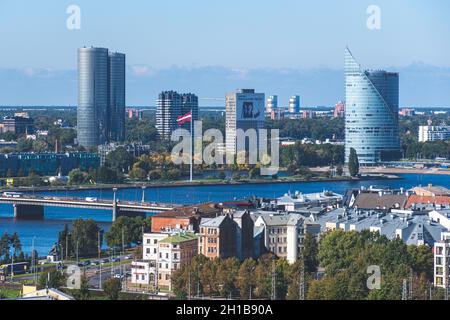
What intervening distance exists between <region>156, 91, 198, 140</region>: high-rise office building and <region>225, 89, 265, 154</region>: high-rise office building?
148 centimetres

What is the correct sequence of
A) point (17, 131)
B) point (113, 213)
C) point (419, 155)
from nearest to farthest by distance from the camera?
point (113, 213) < point (419, 155) < point (17, 131)

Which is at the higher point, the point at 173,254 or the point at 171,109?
the point at 171,109

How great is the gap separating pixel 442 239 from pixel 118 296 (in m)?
2.48

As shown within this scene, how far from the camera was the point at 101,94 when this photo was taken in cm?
3512

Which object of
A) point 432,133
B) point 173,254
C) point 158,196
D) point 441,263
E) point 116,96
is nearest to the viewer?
point 441,263

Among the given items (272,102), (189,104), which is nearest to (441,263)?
(189,104)

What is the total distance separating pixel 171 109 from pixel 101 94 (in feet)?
6.45

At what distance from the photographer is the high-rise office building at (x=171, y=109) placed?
1361 inches

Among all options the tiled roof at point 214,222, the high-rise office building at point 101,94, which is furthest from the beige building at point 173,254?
the high-rise office building at point 101,94

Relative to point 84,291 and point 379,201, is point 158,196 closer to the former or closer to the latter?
point 379,201

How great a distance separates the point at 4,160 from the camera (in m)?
24.8

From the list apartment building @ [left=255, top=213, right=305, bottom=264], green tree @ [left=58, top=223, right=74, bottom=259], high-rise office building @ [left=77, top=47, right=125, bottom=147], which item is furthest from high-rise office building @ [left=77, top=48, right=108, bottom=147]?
apartment building @ [left=255, top=213, right=305, bottom=264]

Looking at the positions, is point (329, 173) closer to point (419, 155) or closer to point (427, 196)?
point (419, 155)
